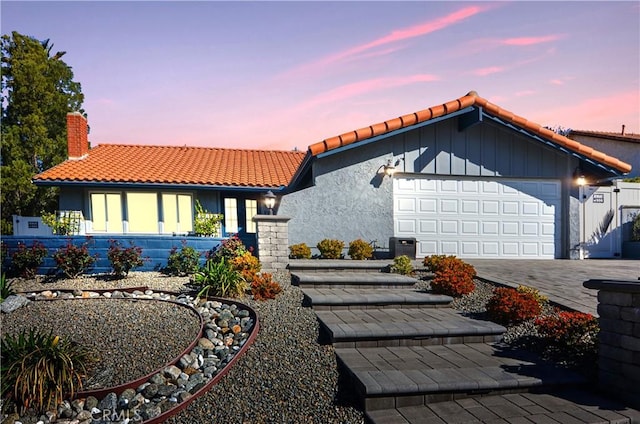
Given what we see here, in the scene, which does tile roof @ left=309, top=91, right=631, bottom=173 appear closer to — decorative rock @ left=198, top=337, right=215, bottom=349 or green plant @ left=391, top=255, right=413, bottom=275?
green plant @ left=391, top=255, right=413, bottom=275

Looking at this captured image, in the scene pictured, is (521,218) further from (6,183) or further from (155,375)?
(6,183)

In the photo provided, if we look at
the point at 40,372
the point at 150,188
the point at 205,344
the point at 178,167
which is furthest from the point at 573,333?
the point at 178,167

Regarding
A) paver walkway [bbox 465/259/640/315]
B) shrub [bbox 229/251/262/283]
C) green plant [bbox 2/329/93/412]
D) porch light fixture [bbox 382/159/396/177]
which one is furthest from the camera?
porch light fixture [bbox 382/159/396/177]

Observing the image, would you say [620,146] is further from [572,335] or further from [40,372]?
[40,372]

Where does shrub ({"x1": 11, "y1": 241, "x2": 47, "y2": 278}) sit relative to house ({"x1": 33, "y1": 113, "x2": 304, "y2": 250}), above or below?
below

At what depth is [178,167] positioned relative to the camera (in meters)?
14.4

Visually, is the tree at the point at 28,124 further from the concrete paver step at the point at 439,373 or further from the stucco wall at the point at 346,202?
the concrete paver step at the point at 439,373

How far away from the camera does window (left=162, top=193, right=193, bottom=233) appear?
529 inches

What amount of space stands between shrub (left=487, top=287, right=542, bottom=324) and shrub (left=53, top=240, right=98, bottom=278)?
8.44m

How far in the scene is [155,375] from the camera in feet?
14.1

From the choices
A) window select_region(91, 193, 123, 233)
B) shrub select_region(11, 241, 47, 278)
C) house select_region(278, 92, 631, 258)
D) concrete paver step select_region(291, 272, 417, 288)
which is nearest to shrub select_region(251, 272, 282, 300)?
concrete paver step select_region(291, 272, 417, 288)

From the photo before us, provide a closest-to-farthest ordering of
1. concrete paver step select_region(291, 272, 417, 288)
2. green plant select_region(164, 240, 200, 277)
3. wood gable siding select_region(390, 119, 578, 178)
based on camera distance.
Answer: concrete paver step select_region(291, 272, 417, 288), green plant select_region(164, 240, 200, 277), wood gable siding select_region(390, 119, 578, 178)

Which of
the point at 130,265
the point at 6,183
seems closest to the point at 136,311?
the point at 130,265

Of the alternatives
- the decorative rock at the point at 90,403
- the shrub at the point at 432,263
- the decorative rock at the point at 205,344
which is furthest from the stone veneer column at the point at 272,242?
the decorative rock at the point at 90,403
